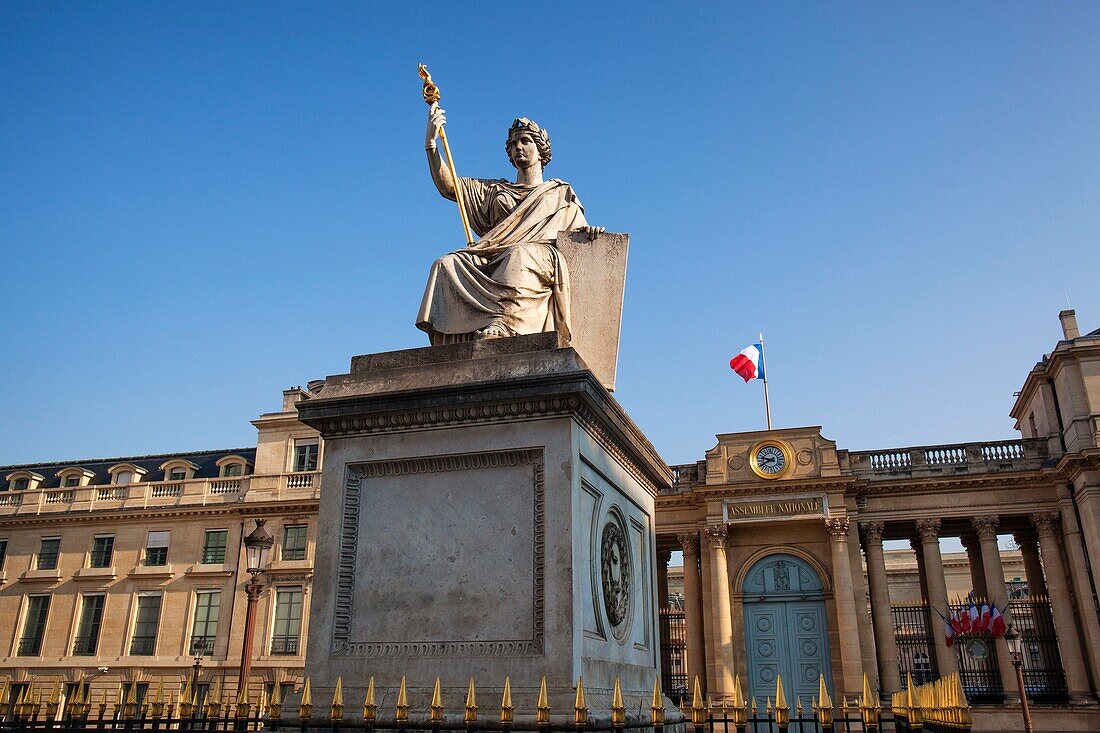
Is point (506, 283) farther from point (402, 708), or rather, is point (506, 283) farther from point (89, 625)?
point (89, 625)

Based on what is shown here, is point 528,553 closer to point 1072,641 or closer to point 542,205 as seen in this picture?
point 542,205

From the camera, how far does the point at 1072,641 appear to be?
29.7 meters

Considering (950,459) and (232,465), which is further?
(232,465)

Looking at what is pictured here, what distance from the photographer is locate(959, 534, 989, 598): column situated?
33438 millimetres

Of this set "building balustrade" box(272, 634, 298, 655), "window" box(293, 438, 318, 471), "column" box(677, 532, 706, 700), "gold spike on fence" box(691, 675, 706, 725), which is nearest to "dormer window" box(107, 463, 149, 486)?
"window" box(293, 438, 318, 471)

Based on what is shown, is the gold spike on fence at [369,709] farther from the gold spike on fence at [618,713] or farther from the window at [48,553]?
the window at [48,553]

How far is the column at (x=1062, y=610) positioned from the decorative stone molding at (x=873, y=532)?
215 inches

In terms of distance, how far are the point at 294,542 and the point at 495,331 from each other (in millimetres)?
34664

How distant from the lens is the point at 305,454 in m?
39.9

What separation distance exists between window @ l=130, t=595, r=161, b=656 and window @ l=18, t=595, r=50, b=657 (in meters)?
4.78

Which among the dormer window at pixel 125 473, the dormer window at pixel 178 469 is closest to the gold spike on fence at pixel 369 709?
the dormer window at pixel 178 469

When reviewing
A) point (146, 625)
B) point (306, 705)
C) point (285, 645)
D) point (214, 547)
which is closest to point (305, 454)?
point (214, 547)

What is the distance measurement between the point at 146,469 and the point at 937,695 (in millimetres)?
44759

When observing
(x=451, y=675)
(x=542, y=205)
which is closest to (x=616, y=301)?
(x=542, y=205)
